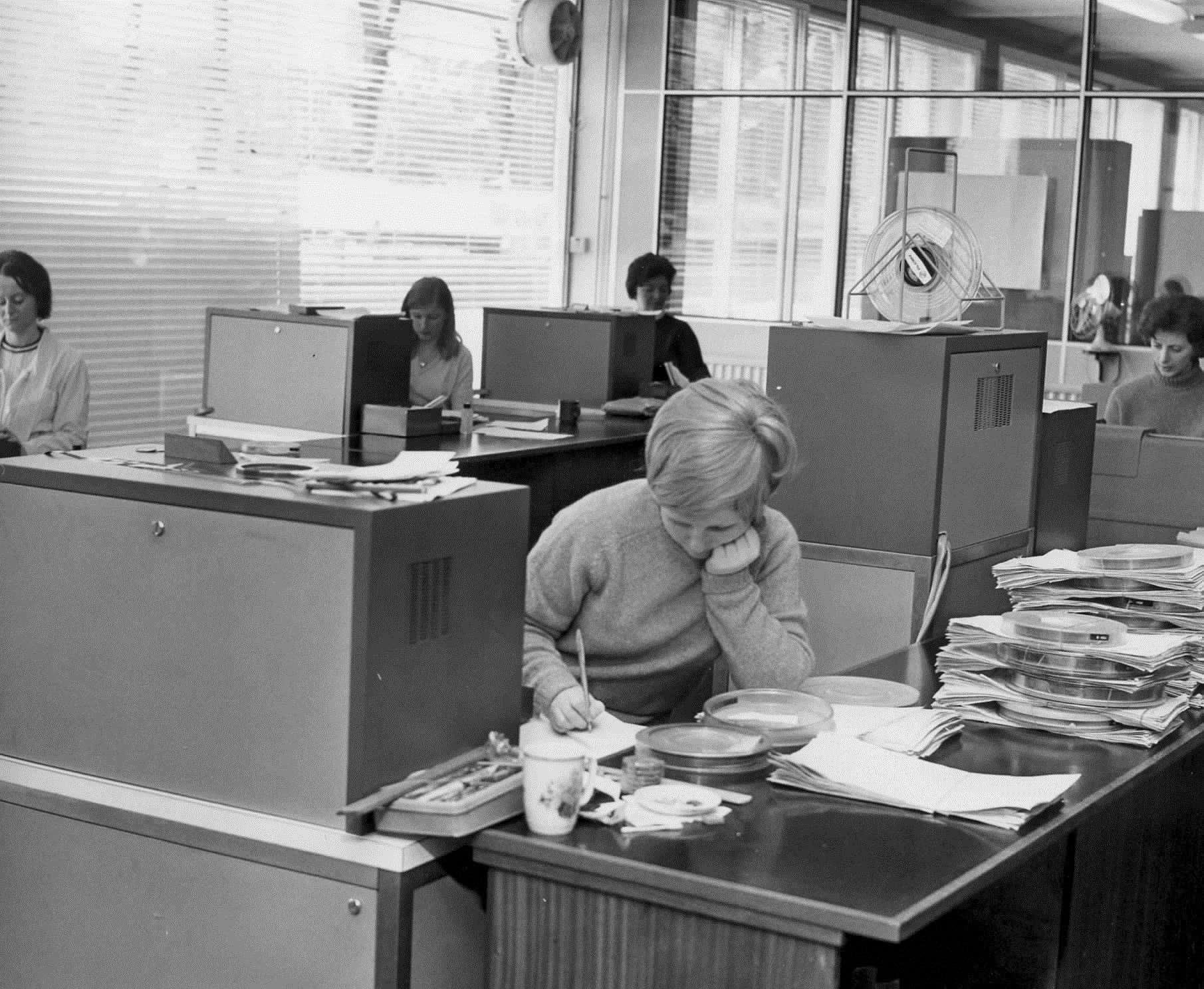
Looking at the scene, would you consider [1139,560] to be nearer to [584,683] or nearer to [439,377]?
[584,683]

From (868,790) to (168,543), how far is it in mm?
847

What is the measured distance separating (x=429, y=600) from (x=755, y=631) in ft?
2.50

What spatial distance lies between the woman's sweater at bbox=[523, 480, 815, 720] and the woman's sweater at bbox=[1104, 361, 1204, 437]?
293 centimetres

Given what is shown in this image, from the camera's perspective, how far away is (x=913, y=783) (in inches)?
75.7

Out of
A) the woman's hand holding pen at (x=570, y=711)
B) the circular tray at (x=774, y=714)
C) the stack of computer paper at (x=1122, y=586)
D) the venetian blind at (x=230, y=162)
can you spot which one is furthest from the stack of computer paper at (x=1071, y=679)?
the venetian blind at (x=230, y=162)

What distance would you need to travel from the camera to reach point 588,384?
19.1ft

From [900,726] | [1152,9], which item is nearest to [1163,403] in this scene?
[900,726]

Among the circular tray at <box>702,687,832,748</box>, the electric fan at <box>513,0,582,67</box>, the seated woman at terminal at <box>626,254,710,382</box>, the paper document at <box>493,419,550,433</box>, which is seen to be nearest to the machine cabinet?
the circular tray at <box>702,687,832,748</box>

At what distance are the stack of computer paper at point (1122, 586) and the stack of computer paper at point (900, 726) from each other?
17.7 inches

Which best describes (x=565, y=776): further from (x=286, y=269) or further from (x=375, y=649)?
(x=286, y=269)

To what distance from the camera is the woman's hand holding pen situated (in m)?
2.16

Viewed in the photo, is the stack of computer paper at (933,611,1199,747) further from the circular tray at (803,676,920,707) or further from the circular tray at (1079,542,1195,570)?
the circular tray at (1079,542,1195,570)

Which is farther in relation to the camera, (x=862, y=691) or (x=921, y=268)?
(x=921, y=268)

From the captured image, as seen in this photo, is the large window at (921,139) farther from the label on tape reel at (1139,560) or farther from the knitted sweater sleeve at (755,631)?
the knitted sweater sleeve at (755,631)
